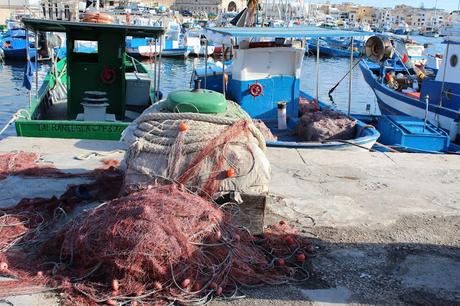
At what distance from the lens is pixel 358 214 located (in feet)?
19.9

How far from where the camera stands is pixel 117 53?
1066 cm

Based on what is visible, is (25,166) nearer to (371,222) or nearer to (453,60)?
(371,222)

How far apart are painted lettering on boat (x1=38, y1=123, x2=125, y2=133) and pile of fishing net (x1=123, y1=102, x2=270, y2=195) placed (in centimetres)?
359

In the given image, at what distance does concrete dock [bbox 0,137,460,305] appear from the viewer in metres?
4.38

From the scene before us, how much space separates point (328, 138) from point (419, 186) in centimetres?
302

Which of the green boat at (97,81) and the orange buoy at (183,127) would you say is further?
the green boat at (97,81)

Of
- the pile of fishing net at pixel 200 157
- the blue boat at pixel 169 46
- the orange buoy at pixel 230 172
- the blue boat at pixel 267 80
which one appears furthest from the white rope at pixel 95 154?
the blue boat at pixel 169 46

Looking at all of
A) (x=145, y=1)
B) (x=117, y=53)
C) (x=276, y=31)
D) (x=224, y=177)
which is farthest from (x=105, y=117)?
(x=145, y=1)

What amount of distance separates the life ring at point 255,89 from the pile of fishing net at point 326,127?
1.30m

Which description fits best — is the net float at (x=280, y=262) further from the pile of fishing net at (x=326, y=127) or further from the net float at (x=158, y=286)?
the pile of fishing net at (x=326, y=127)

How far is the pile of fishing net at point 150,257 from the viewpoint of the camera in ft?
13.5

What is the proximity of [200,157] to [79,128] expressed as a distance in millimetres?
4356

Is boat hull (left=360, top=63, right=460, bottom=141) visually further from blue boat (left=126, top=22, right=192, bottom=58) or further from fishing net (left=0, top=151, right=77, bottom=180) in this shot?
blue boat (left=126, top=22, right=192, bottom=58)

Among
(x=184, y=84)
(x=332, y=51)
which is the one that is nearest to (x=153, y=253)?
(x=184, y=84)
